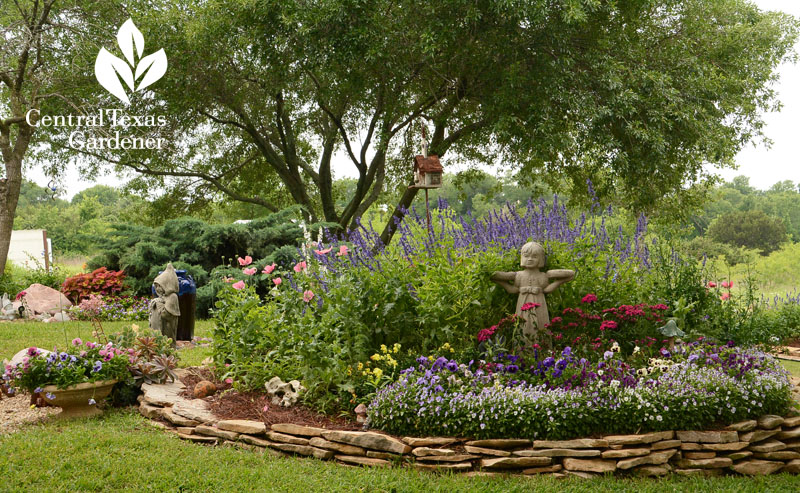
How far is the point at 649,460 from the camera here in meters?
3.84

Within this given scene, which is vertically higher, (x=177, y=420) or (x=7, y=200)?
(x=7, y=200)

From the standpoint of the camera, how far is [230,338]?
5531 millimetres

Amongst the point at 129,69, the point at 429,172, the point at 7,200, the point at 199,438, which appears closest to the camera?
the point at 199,438

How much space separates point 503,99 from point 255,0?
4956 mm

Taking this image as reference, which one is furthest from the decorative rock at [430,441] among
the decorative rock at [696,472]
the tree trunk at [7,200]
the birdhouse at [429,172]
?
the tree trunk at [7,200]

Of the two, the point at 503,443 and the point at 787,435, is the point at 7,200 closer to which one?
the point at 503,443

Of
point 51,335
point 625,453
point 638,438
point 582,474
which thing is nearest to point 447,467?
point 582,474

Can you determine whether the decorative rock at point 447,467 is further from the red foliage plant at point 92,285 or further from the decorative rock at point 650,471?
the red foliage plant at point 92,285

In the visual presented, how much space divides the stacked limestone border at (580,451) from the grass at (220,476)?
98mm

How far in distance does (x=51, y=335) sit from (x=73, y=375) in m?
4.45

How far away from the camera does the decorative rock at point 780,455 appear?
401 cm

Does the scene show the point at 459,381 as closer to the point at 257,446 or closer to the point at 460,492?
the point at 460,492

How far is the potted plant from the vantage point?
16.0 feet

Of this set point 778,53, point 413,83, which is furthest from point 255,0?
point 778,53
